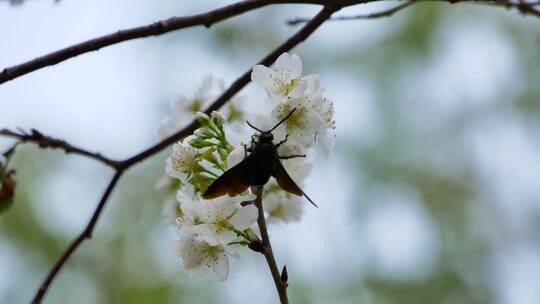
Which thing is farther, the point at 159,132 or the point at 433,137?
the point at 433,137

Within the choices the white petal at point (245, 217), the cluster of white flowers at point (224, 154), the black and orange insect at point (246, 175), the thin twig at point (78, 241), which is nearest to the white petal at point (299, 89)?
the cluster of white flowers at point (224, 154)

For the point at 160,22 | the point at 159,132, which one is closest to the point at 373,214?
the point at 159,132

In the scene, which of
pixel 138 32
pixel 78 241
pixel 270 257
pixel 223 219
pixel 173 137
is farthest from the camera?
pixel 173 137

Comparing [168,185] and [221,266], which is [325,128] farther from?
[168,185]

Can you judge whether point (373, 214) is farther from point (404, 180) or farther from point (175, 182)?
point (175, 182)

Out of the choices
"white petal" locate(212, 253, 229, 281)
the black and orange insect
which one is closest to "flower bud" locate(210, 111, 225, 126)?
the black and orange insect

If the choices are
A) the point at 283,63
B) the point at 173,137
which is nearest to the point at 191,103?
the point at 173,137
